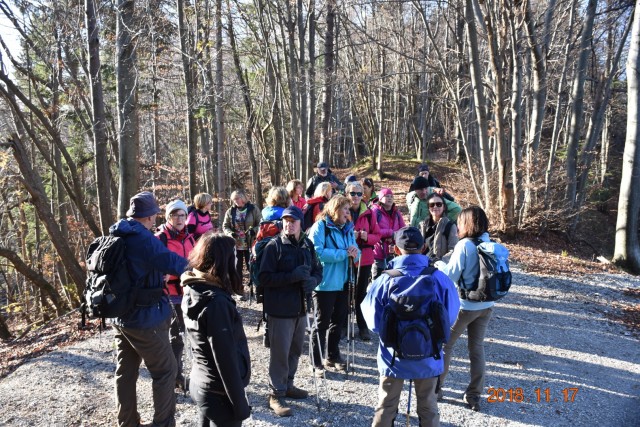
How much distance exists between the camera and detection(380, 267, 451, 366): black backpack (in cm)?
306

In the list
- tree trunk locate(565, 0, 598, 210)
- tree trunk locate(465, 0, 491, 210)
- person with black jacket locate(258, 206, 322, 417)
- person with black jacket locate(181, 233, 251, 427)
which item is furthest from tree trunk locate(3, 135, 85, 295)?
tree trunk locate(565, 0, 598, 210)

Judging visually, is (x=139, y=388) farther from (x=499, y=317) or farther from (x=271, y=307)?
(x=499, y=317)

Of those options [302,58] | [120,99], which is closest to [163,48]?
[302,58]

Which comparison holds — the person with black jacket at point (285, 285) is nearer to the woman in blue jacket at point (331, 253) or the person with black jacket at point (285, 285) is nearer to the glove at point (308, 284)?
the glove at point (308, 284)

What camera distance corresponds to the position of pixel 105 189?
8781 millimetres

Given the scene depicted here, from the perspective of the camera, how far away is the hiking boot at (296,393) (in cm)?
450

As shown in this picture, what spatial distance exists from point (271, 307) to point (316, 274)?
1.78ft

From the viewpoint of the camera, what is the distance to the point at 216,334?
2.56m

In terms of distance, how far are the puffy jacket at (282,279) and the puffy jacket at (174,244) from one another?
3.88 feet

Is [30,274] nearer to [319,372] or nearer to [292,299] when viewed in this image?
[319,372]

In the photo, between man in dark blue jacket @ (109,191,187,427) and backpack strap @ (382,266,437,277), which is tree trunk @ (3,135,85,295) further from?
backpack strap @ (382,266,437,277)

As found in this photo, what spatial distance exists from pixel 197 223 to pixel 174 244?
141 centimetres

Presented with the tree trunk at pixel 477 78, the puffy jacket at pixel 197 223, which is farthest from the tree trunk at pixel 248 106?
the puffy jacket at pixel 197 223

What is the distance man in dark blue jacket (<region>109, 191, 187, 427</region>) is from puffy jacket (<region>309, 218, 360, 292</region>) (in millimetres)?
1680
